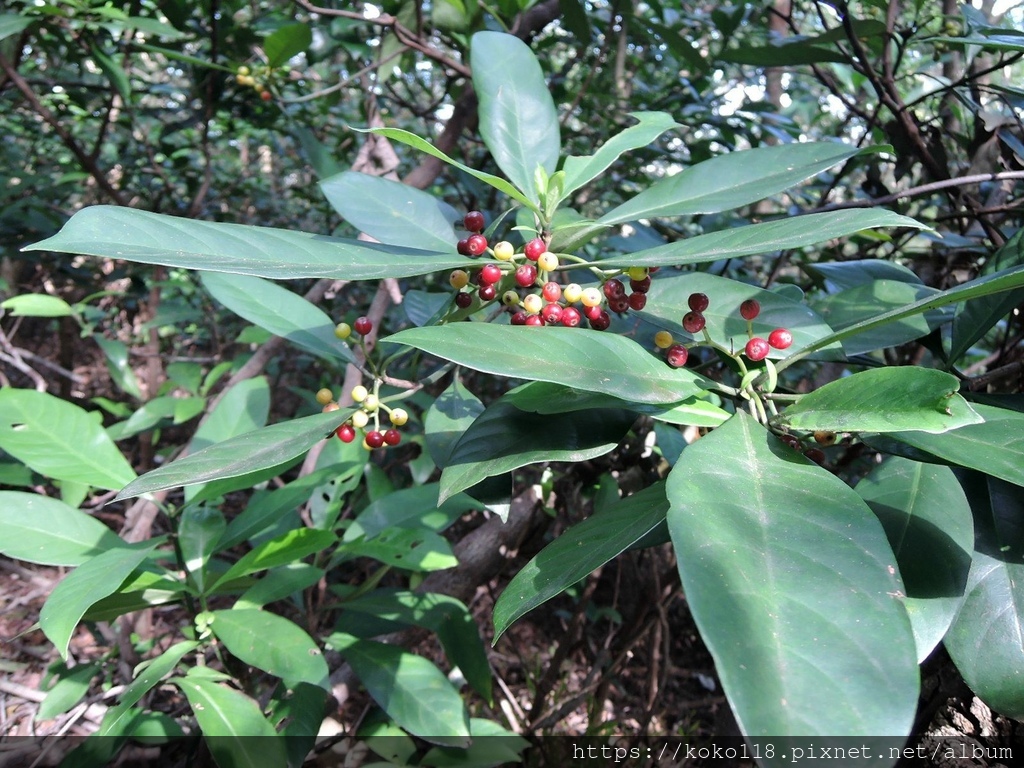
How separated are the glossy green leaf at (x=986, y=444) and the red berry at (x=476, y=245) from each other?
43 centimetres

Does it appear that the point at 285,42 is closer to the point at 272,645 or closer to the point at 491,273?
the point at 491,273

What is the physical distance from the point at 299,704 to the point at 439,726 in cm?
25

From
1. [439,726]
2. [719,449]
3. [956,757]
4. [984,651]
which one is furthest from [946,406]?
[439,726]

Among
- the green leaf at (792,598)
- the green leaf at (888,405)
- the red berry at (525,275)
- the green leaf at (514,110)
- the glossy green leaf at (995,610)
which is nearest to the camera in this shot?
the green leaf at (792,598)

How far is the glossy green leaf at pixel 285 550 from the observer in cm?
98

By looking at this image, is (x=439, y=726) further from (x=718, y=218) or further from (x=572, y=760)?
(x=718, y=218)

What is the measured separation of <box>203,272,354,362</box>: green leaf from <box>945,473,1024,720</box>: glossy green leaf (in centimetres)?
76

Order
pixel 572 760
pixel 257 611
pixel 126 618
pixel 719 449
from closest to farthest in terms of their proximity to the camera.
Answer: pixel 719 449
pixel 257 611
pixel 126 618
pixel 572 760

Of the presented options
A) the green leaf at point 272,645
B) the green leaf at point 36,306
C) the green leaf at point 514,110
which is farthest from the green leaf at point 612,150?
the green leaf at point 36,306

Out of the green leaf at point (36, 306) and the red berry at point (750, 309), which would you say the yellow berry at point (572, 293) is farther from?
the green leaf at point (36, 306)

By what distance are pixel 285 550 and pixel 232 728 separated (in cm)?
27

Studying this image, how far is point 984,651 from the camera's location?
0.58 metres

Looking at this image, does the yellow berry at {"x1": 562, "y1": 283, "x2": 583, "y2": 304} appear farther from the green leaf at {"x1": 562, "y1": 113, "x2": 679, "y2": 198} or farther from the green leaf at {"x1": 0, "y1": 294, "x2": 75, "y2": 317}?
the green leaf at {"x1": 0, "y1": 294, "x2": 75, "y2": 317}

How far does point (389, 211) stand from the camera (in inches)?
33.3
